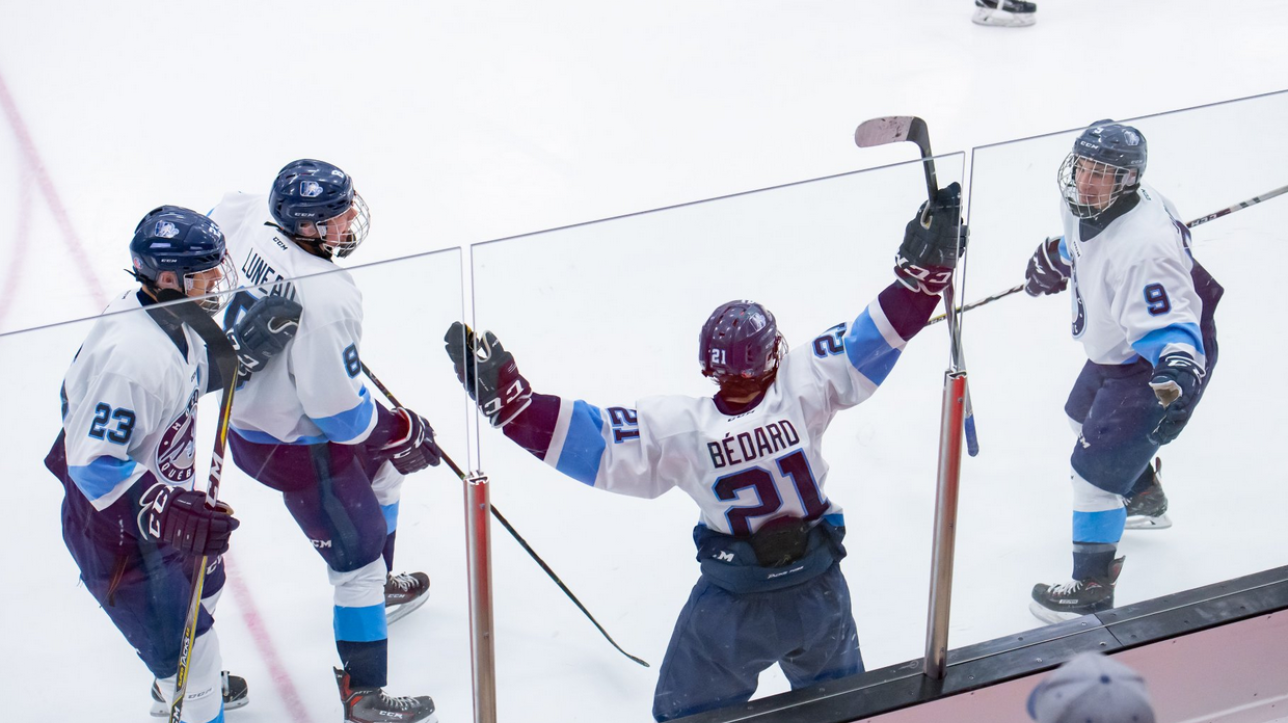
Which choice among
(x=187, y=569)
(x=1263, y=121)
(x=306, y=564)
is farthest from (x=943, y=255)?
(x=187, y=569)

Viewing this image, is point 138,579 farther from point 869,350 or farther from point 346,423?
point 869,350

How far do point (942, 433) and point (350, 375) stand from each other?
2.93 feet

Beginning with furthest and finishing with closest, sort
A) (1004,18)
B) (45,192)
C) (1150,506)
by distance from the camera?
(1004,18) < (45,192) < (1150,506)

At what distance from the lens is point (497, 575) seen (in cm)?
173

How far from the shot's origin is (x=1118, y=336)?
211 centimetres

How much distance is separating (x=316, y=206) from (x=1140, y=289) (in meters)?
1.46

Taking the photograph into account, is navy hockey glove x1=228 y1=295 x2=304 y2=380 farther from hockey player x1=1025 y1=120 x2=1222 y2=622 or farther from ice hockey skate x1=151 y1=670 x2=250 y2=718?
hockey player x1=1025 y1=120 x2=1222 y2=622

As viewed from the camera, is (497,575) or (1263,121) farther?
(1263,121)

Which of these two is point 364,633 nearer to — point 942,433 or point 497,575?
point 497,575

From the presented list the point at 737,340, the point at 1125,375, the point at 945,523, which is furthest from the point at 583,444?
the point at 1125,375

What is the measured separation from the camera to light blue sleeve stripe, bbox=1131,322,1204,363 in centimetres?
209

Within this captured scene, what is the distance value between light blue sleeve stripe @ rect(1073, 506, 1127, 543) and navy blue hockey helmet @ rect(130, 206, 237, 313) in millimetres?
1553

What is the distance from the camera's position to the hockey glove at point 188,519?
5.46 feet

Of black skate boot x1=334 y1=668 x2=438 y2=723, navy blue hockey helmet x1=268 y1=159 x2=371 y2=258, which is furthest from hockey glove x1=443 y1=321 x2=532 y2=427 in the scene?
navy blue hockey helmet x1=268 y1=159 x2=371 y2=258
